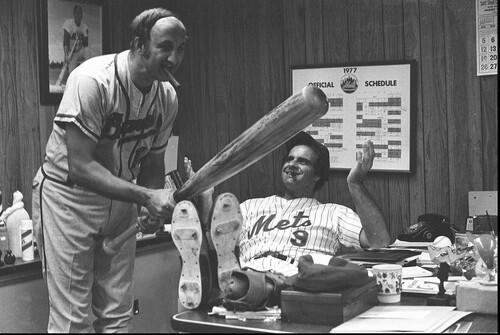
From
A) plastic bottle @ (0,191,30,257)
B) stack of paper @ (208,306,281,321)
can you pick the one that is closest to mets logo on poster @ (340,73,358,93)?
plastic bottle @ (0,191,30,257)

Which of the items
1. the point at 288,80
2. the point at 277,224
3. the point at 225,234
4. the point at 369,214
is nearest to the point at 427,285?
the point at 369,214

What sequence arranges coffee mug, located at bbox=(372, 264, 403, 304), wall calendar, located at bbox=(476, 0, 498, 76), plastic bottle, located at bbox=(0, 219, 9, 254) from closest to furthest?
coffee mug, located at bbox=(372, 264, 403, 304)
plastic bottle, located at bbox=(0, 219, 9, 254)
wall calendar, located at bbox=(476, 0, 498, 76)

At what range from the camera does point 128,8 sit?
4461mm

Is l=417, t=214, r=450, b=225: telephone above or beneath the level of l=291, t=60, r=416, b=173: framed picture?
beneath

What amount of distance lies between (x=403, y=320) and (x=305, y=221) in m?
1.34

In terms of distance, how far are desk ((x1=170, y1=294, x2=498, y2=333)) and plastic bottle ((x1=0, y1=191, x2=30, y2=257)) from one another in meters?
1.60

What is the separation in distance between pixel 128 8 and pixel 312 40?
108cm

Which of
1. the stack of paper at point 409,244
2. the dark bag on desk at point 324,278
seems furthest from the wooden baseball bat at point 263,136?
the stack of paper at point 409,244

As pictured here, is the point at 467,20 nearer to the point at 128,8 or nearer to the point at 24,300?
the point at 128,8

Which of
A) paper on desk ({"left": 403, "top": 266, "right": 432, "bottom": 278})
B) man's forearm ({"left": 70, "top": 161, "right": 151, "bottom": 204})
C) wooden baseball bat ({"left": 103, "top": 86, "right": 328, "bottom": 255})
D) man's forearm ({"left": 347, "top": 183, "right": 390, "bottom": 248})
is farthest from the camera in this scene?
man's forearm ({"left": 347, "top": 183, "right": 390, "bottom": 248})

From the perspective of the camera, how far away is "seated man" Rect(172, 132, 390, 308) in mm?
3037

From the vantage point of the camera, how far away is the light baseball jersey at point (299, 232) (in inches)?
129

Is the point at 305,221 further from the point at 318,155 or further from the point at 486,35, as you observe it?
the point at 486,35

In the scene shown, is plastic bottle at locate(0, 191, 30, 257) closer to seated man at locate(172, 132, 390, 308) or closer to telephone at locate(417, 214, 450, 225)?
seated man at locate(172, 132, 390, 308)
